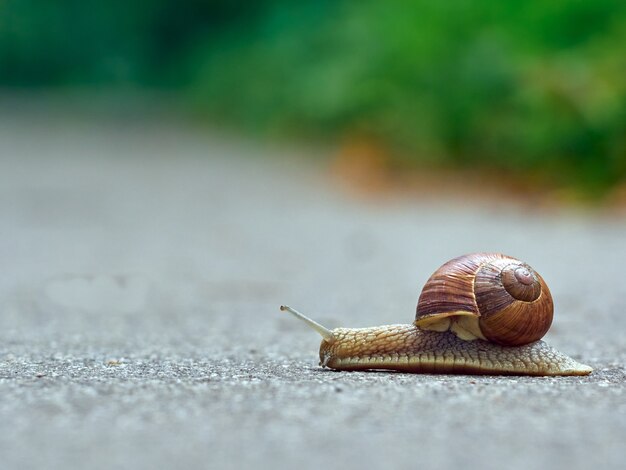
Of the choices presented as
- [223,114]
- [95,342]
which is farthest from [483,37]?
[95,342]

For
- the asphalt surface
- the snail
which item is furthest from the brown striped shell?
the asphalt surface

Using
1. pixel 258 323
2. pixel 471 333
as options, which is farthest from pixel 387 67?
pixel 471 333

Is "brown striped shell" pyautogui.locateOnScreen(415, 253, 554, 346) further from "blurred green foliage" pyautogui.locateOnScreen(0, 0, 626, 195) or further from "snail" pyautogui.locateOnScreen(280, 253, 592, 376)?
"blurred green foliage" pyautogui.locateOnScreen(0, 0, 626, 195)

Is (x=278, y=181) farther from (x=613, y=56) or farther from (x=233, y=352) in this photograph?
(x=233, y=352)

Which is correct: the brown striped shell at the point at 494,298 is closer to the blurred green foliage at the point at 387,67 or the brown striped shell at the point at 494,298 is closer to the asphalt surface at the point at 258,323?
the asphalt surface at the point at 258,323

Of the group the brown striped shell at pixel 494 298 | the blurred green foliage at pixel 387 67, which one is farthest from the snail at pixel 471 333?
the blurred green foliage at pixel 387 67

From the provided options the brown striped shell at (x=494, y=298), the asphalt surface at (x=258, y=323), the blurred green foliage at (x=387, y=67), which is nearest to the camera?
the asphalt surface at (x=258, y=323)

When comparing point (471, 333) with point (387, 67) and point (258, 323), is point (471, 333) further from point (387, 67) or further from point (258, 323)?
point (387, 67)

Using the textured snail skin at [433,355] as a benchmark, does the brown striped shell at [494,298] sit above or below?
above
